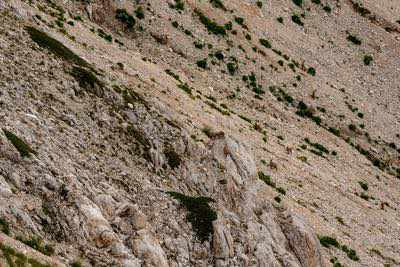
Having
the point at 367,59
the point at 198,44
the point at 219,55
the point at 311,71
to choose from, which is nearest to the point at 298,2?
the point at 367,59

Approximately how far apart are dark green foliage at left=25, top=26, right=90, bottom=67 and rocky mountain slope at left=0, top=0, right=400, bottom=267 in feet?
0.41

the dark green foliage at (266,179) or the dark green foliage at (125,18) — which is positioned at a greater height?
the dark green foliage at (266,179)

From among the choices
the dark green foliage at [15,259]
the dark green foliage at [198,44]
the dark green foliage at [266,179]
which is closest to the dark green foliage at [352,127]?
the dark green foliage at [198,44]

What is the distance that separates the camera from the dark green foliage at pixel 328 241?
41.4m

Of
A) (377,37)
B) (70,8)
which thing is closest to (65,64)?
(70,8)

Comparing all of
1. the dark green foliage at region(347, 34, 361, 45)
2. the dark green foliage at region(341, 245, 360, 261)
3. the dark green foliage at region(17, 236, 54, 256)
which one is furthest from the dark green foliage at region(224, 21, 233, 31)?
the dark green foliage at region(17, 236, 54, 256)

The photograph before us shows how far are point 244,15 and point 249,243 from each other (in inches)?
1539

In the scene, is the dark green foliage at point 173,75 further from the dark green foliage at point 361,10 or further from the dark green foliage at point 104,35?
the dark green foliage at point 361,10

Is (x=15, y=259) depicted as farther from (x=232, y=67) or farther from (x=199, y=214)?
(x=232, y=67)

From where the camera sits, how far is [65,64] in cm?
3588

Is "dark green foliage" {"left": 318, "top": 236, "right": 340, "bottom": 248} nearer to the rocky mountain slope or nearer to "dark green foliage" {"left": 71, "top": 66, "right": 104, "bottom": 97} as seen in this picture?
the rocky mountain slope

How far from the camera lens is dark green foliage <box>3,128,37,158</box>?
88.5 feet

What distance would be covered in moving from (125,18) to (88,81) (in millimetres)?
22570

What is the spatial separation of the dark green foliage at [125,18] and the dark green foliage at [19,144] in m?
30.8
